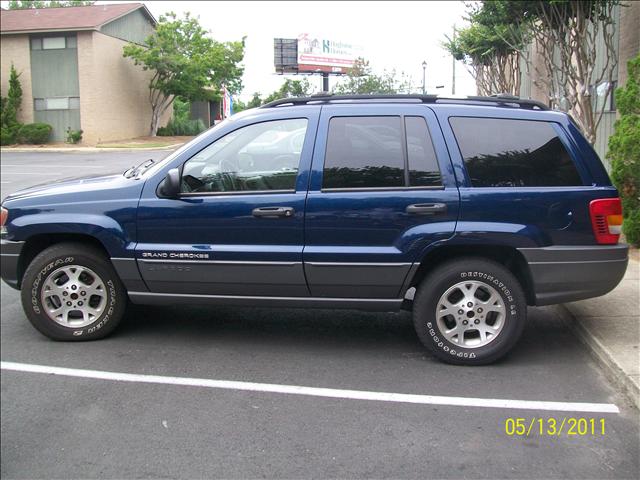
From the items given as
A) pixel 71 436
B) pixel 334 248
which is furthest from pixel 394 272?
pixel 71 436

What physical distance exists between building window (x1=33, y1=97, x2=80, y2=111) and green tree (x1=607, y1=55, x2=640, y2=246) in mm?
31166

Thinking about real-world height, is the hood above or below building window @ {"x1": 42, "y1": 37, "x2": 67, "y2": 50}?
below

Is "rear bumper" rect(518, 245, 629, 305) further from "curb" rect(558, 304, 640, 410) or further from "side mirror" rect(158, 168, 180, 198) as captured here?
"side mirror" rect(158, 168, 180, 198)

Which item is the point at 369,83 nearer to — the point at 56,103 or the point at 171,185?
the point at 171,185

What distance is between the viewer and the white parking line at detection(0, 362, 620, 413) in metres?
3.99

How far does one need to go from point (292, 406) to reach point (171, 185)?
6.20ft

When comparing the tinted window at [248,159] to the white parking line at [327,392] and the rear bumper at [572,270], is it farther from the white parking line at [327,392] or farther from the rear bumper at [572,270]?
the rear bumper at [572,270]

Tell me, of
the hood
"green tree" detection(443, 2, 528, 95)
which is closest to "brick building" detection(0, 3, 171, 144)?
"green tree" detection(443, 2, 528, 95)

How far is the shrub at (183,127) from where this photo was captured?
57.7ft

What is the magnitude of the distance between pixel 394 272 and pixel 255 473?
1.89 metres

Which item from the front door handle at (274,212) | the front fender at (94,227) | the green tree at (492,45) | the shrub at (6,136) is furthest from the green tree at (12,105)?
the front door handle at (274,212)

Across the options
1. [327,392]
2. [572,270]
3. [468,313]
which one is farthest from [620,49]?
[327,392]
